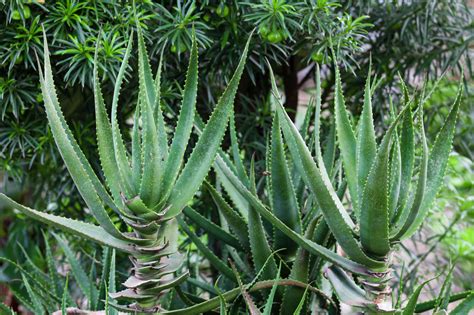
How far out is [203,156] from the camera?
84 cm

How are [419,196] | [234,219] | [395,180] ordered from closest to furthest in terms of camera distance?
[419,196] → [395,180] → [234,219]

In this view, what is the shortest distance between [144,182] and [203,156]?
0.09 m

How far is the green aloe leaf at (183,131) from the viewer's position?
828 millimetres

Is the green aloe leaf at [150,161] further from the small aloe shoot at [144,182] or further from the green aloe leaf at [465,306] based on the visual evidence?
the green aloe leaf at [465,306]

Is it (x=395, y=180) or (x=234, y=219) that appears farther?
(x=234, y=219)

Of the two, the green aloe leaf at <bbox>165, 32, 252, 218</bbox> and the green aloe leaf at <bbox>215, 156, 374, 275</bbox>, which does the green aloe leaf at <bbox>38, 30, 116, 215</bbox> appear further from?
the green aloe leaf at <bbox>215, 156, 374, 275</bbox>

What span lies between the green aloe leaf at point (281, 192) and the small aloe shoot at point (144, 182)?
0.11 metres

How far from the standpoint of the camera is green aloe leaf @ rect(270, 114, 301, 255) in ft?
3.01

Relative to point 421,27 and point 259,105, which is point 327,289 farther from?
point 421,27

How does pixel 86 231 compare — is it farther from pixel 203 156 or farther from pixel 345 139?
pixel 345 139

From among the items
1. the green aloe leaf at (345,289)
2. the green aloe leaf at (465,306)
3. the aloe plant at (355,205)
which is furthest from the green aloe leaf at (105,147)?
the green aloe leaf at (465,306)

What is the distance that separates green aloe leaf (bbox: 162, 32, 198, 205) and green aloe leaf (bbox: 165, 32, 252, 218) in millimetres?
13

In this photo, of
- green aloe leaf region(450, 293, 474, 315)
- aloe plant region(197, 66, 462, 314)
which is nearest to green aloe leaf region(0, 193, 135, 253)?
aloe plant region(197, 66, 462, 314)

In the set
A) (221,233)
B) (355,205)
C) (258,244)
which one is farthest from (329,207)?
(221,233)
